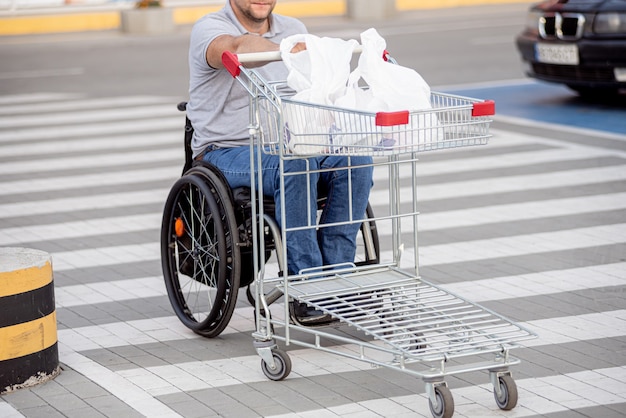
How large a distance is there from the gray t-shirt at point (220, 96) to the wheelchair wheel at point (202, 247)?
22cm

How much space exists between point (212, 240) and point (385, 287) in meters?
0.96

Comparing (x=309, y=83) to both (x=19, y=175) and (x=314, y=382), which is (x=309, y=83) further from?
(x=19, y=175)

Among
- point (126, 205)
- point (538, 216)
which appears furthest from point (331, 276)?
point (126, 205)

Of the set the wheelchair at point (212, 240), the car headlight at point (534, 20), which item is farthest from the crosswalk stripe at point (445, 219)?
the car headlight at point (534, 20)

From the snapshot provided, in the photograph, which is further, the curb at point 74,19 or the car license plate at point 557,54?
the curb at point 74,19

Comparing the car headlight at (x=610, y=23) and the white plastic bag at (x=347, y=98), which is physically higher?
the car headlight at (x=610, y=23)

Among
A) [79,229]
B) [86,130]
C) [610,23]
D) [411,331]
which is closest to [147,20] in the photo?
[86,130]

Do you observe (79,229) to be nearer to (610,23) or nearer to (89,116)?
(89,116)

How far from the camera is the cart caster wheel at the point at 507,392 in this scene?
4297 mm

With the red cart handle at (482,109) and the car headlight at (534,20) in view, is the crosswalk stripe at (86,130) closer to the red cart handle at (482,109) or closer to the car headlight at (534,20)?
the car headlight at (534,20)

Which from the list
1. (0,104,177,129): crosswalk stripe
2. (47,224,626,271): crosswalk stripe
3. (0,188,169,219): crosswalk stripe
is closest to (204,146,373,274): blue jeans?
(47,224,626,271): crosswalk stripe

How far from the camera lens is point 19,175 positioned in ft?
31.0

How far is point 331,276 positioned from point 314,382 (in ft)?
1.69

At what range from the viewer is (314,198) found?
4.93m
